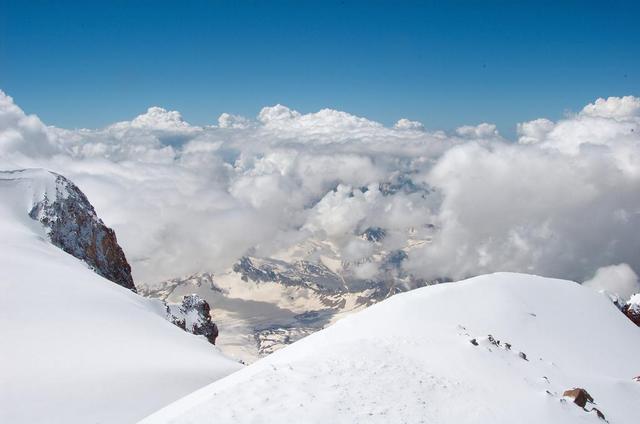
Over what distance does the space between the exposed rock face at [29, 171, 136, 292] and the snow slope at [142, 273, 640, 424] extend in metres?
74.9

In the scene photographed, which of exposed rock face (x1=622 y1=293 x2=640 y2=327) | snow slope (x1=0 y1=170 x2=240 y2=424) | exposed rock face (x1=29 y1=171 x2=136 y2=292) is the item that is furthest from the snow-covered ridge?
exposed rock face (x1=622 y1=293 x2=640 y2=327)

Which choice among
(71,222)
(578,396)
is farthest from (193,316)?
(578,396)

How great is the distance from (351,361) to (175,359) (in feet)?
62.8

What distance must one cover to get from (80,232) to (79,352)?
72.6 m

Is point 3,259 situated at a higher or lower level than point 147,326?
higher

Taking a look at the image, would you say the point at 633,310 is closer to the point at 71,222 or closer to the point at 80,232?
the point at 80,232

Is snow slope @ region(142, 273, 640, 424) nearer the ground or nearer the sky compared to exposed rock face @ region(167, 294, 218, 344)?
nearer the sky

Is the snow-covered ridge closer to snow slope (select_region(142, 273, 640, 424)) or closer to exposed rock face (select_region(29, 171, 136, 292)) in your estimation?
exposed rock face (select_region(29, 171, 136, 292))

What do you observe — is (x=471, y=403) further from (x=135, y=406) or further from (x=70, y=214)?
(x=70, y=214)

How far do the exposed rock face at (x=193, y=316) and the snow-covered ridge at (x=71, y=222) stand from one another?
655 inches

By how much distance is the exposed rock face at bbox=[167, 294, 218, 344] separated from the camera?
3258 inches

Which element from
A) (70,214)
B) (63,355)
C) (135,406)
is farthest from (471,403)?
(70,214)

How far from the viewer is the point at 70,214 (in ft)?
322

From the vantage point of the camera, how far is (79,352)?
33438mm
